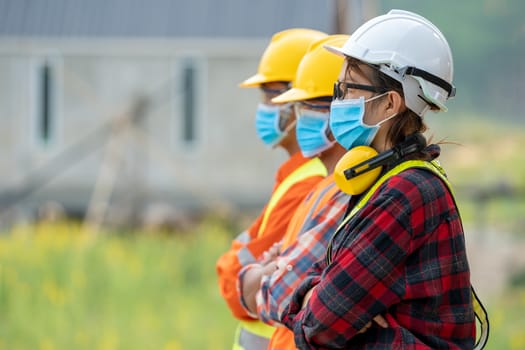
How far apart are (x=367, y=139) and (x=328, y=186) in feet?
1.76

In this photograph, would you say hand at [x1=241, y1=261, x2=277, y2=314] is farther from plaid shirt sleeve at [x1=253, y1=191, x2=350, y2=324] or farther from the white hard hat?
the white hard hat

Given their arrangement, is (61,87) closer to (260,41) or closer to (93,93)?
(93,93)

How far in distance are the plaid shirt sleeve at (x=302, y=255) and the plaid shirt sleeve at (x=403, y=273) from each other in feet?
1.53

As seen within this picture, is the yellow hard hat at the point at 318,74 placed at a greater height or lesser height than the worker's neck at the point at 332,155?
greater

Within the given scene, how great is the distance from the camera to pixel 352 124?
2451 millimetres

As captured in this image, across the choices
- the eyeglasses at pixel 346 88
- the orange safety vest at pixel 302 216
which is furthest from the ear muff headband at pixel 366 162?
the orange safety vest at pixel 302 216

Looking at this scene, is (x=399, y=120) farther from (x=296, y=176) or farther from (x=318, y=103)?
(x=296, y=176)

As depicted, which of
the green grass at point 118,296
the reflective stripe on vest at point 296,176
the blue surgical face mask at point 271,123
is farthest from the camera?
the green grass at point 118,296

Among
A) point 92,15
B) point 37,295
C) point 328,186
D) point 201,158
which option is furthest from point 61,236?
point 92,15

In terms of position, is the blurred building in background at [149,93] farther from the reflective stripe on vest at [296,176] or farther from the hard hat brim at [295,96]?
the hard hat brim at [295,96]

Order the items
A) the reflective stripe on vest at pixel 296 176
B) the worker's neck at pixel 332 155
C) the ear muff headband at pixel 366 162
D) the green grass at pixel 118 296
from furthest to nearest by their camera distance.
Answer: the green grass at pixel 118 296 → the reflective stripe on vest at pixel 296 176 → the worker's neck at pixel 332 155 → the ear muff headband at pixel 366 162

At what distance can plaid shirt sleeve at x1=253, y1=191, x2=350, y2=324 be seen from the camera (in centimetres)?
276

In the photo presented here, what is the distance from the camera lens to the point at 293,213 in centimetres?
332

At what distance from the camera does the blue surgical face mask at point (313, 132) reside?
3154 millimetres
